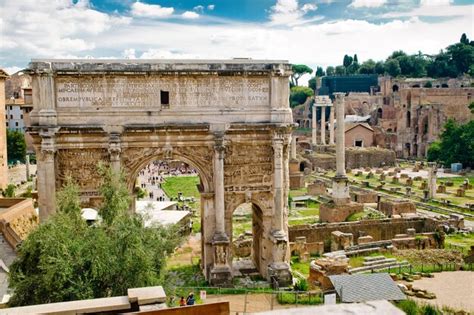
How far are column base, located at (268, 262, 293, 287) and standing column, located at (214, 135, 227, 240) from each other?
199 cm

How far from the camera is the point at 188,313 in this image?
20.3 ft

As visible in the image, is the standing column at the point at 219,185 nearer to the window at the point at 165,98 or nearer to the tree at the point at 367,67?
the window at the point at 165,98

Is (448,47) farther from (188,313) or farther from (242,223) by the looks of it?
(188,313)

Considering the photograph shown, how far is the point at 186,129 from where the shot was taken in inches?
669

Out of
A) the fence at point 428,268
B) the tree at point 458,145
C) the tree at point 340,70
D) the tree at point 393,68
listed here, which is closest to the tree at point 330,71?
the tree at point 340,70

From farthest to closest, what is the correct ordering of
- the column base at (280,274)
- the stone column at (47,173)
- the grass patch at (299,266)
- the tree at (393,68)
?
the tree at (393,68)
the grass patch at (299,266)
the column base at (280,274)
the stone column at (47,173)

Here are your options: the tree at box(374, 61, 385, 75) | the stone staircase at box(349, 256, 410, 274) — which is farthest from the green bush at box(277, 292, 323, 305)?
the tree at box(374, 61, 385, 75)

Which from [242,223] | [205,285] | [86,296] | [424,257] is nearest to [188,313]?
→ [86,296]

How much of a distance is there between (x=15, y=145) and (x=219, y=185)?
47.9 metres

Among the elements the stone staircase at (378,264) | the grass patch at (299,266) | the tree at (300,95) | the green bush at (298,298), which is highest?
the tree at (300,95)

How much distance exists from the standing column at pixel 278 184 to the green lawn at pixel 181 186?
21753 millimetres

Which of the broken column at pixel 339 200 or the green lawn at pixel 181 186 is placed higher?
the broken column at pixel 339 200

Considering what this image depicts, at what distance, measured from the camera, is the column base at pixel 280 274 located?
677 inches

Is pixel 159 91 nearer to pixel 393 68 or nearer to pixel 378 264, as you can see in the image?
pixel 378 264
